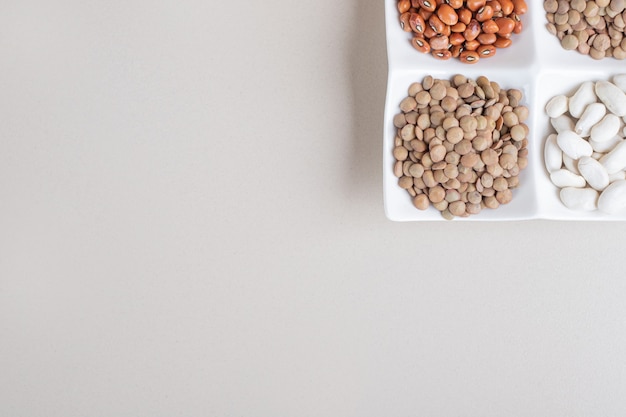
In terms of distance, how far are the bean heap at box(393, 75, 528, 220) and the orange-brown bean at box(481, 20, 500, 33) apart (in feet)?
0.20

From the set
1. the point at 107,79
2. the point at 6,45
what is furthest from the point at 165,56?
the point at 6,45

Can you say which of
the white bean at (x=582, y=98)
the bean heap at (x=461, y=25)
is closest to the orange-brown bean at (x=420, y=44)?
the bean heap at (x=461, y=25)

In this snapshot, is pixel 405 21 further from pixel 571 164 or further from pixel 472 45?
pixel 571 164

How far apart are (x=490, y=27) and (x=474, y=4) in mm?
37

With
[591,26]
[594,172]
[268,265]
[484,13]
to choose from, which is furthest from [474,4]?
[268,265]

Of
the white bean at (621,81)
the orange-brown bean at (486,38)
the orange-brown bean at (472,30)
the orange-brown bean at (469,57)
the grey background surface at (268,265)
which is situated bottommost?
the grey background surface at (268,265)

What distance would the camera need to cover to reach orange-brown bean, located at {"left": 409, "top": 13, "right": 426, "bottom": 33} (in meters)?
0.95

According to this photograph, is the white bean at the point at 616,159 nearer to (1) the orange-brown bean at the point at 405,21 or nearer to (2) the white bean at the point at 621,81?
(2) the white bean at the point at 621,81

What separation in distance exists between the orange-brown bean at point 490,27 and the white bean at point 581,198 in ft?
0.77

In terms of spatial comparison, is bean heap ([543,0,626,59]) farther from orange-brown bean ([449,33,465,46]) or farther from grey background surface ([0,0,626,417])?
grey background surface ([0,0,626,417])

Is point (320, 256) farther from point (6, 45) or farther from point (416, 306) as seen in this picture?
point (6, 45)

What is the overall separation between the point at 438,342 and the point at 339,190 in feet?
0.89

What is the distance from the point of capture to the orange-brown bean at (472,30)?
95 centimetres

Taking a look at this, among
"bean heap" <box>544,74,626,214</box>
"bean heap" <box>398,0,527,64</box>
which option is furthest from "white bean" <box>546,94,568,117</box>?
"bean heap" <box>398,0,527,64</box>
